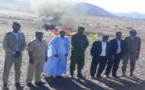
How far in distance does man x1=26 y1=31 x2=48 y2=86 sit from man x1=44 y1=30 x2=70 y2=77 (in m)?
1.09

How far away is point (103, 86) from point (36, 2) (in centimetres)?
4696

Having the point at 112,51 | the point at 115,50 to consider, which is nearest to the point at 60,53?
the point at 112,51

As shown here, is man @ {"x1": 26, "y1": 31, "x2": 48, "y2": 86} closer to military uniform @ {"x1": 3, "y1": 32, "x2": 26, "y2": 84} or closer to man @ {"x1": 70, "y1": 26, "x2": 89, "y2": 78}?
military uniform @ {"x1": 3, "y1": 32, "x2": 26, "y2": 84}

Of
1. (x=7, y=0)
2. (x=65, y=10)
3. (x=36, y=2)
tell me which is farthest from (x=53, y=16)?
(x=7, y=0)

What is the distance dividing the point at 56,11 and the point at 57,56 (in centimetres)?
3976

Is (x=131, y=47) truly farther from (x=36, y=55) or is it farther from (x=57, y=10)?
(x=57, y=10)

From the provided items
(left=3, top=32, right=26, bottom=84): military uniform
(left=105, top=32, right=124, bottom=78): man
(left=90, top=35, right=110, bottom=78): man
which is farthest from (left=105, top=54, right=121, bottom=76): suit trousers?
(left=3, top=32, right=26, bottom=84): military uniform

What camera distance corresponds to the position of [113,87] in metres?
11.1

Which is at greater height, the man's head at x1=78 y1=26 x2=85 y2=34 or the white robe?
the man's head at x1=78 y1=26 x2=85 y2=34

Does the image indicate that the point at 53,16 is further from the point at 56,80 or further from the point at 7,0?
the point at 7,0

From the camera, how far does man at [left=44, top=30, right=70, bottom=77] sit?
37.6 ft

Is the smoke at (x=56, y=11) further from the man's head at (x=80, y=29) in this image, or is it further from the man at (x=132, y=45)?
the man's head at (x=80, y=29)

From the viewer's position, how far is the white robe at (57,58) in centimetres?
1145

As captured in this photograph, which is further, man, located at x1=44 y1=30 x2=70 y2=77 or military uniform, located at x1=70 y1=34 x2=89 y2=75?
military uniform, located at x1=70 y1=34 x2=89 y2=75
